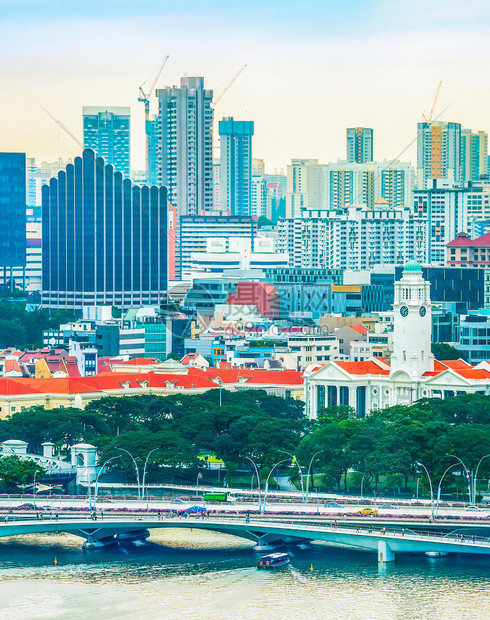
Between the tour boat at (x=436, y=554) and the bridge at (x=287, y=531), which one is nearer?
the bridge at (x=287, y=531)

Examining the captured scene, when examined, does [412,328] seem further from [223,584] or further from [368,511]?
[223,584]

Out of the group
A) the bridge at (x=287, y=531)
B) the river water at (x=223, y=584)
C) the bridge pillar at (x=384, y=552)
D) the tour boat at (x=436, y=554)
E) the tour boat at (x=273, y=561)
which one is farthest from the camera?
the tour boat at (x=436, y=554)

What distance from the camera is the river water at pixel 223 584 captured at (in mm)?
82694

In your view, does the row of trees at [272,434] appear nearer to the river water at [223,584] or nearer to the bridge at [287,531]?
the bridge at [287,531]

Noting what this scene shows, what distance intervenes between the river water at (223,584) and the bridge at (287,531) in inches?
28.4

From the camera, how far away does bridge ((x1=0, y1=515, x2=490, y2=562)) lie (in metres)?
91.4

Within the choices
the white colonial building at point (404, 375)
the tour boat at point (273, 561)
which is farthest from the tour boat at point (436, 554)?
the white colonial building at point (404, 375)

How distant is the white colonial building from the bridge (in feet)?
116

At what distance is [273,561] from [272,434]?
22298 millimetres

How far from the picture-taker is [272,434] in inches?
4444

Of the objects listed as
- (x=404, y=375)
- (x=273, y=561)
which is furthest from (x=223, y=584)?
(x=404, y=375)

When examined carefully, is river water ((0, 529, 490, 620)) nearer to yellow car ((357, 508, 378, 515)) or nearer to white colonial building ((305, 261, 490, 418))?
yellow car ((357, 508, 378, 515))

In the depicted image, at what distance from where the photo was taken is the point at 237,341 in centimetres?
16588

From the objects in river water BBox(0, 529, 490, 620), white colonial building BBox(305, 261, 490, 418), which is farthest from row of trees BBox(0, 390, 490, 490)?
river water BBox(0, 529, 490, 620)
